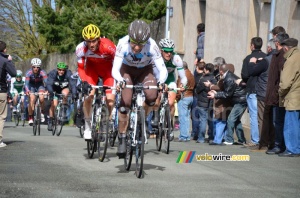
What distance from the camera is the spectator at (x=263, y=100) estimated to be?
48.6 feet

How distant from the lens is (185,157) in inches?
530

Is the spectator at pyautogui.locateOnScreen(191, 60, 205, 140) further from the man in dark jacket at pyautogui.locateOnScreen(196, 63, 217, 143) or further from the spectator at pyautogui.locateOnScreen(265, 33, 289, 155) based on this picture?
the spectator at pyautogui.locateOnScreen(265, 33, 289, 155)

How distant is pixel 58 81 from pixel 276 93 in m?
7.98

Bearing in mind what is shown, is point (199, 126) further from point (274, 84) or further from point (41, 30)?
point (41, 30)

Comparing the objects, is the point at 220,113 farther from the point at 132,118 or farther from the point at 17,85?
the point at 17,85

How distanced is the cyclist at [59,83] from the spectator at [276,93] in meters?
7.48

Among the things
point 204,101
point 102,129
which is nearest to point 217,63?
point 204,101

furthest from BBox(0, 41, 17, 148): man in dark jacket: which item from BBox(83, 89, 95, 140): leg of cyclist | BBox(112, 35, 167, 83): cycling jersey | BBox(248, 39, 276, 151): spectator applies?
BBox(248, 39, 276, 151): spectator

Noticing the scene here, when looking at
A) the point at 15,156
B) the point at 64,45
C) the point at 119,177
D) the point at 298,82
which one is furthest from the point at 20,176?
the point at 64,45

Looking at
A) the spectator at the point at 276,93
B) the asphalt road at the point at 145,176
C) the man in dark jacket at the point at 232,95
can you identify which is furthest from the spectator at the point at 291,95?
the man in dark jacket at the point at 232,95

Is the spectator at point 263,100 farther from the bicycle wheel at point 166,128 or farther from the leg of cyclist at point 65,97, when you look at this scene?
the leg of cyclist at point 65,97

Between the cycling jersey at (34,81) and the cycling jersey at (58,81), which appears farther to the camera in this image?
the cycling jersey at (34,81)

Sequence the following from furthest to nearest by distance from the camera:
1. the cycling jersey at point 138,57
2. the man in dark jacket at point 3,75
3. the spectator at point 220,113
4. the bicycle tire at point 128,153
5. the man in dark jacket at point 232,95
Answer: the spectator at point 220,113, the man in dark jacket at point 232,95, the man in dark jacket at point 3,75, the cycling jersey at point 138,57, the bicycle tire at point 128,153

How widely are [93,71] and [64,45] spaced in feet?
89.4
